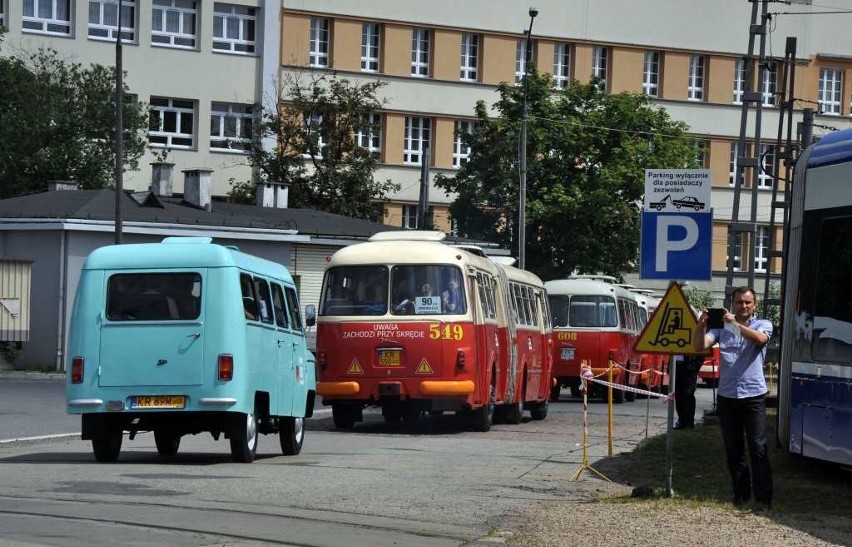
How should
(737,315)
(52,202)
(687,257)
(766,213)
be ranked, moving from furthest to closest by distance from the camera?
1. (766,213)
2. (52,202)
3. (687,257)
4. (737,315)

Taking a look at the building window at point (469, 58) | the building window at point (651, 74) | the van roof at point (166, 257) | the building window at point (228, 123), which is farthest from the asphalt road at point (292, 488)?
the building window at point (651, 74)

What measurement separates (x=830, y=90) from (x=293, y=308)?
64.4 meters

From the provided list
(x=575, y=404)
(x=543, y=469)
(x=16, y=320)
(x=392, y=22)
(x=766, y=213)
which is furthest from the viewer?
(x=766, y=213)

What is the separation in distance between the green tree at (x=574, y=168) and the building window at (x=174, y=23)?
484 inches

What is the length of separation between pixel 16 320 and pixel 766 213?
45.2 meters

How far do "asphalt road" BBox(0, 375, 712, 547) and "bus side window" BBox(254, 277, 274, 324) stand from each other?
1587 millimetres

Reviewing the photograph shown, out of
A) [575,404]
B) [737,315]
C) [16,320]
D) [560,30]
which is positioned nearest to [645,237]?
[737,315]

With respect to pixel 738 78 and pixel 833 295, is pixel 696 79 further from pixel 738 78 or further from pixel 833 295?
pixel 833 295

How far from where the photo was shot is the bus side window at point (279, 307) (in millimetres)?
19859

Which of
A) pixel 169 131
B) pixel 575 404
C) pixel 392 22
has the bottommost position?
pixel 575 404

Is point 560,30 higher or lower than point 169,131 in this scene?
higher

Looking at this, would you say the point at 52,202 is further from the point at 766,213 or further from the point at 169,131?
the point at 766,213

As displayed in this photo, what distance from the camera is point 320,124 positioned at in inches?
2581

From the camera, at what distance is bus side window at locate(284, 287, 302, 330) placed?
20.8 meters
